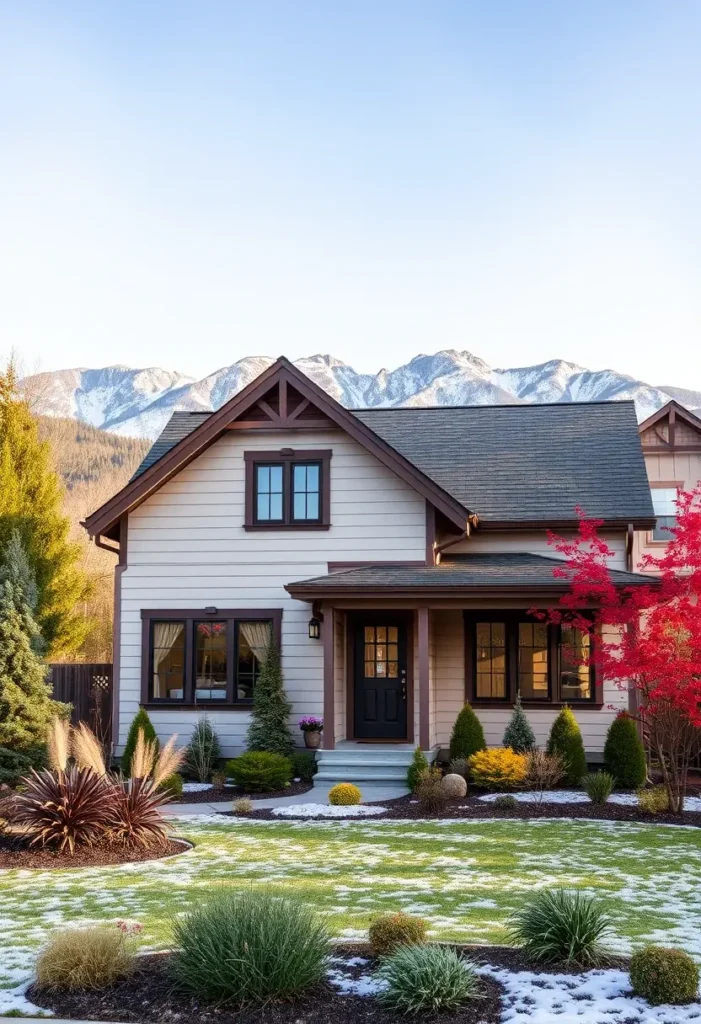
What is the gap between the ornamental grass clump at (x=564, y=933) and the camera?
20.7 feet

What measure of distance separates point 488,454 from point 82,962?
16.3 metres

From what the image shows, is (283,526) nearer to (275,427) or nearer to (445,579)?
(275,427)

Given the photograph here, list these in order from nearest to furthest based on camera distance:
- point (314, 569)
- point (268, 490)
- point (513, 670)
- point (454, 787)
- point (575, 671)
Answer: point (454, 787) → point (575, 671) → point (513, 670) → point (314, 569) → point (268, 490)

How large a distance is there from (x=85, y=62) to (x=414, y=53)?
4943mm

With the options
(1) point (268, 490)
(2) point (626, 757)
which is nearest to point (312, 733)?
(1) point (268, 490)

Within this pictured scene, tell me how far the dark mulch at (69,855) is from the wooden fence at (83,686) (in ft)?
30.9

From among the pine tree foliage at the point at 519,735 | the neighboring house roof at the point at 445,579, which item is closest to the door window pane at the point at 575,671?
the neighboring house roof at the point at 445,579

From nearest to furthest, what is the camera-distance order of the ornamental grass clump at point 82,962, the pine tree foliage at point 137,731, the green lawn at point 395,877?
the ornamental grass clump at point 82,962, the green lawn at point 395,877, the pine tree foliage at point 137,731

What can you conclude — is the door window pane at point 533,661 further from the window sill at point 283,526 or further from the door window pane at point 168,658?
the door window pane at point 168,658

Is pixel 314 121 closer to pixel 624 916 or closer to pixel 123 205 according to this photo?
pixel 123 205

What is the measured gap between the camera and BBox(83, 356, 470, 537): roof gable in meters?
17.9

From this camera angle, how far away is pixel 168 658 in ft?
62.2

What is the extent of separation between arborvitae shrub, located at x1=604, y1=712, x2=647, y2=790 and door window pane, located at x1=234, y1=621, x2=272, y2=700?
6.05 m

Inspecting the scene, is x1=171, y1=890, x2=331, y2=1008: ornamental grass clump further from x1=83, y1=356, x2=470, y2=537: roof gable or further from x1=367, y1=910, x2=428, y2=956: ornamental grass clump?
x1=83, y1=356, x2=470, y2=537: roof gable
